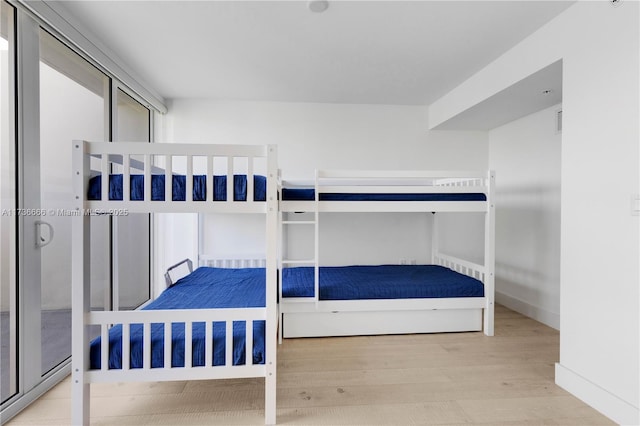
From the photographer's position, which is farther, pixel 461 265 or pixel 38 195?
pixel 461 265

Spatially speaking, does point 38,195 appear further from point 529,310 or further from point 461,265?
point 529,310

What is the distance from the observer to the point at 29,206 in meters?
1.72

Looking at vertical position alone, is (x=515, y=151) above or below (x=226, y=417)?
above

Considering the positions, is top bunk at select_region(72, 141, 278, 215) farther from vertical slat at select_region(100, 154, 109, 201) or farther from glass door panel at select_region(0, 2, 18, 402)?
glass door panel at select_region(0, 2, 18, 402)

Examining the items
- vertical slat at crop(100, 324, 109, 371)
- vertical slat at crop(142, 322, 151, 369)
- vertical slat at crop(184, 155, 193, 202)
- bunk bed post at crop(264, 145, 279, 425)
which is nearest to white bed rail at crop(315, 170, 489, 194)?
bunk bed post at crop(264, 145, 279, 425)

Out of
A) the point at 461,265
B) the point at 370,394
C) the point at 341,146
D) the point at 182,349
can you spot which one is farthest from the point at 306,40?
the point at 461,265

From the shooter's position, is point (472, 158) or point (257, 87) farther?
point (472, 158)

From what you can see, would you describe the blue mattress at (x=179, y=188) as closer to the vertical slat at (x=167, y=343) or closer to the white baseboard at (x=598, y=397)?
the vertical slat at (x=167, y=343)

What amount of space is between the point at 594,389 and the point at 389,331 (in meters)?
1.34

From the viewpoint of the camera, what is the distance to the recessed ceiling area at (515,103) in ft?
7.27

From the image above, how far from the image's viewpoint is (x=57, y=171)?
6.50ft

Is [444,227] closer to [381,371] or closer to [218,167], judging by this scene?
[381,371]

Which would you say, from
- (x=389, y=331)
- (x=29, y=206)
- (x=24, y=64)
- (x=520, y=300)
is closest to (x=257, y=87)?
(x=24, y=64)

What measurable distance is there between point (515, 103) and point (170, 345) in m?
3.26
